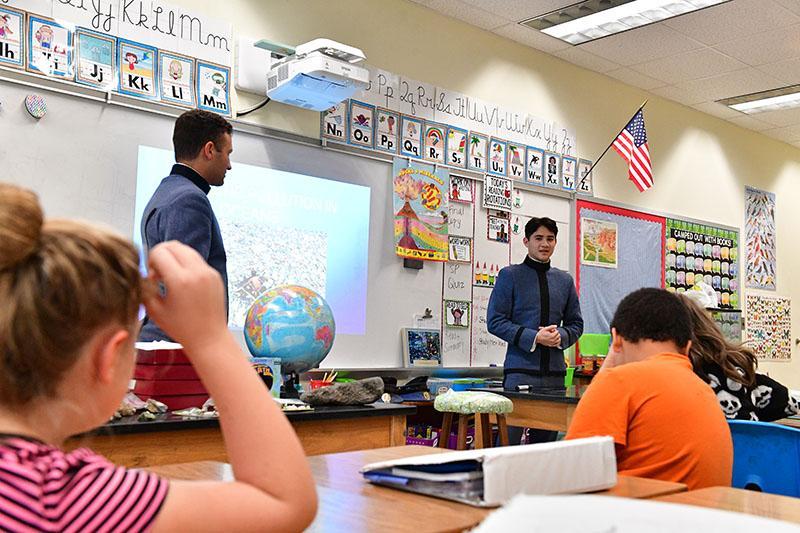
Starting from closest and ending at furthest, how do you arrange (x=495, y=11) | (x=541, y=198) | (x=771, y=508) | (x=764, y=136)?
1. (x=771, y=508)
2. (x=495, y=11)
3. (x=541, y=198)
4. (x=764, y=136)

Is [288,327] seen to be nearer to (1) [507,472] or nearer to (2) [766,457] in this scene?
(2) [766,457]

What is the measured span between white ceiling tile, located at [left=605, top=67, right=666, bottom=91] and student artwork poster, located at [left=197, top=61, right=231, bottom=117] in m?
3.54

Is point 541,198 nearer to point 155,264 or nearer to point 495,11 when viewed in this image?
point 495,11

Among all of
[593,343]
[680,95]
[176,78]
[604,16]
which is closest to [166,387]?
[176,78]

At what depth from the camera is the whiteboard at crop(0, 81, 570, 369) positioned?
3725 mm

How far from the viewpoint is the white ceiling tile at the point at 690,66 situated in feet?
20.6

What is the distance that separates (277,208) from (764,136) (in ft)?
20.0

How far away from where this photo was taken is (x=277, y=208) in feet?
15.1

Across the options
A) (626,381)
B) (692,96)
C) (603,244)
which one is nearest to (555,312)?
(603,244)

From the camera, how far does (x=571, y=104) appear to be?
6484 millimetres

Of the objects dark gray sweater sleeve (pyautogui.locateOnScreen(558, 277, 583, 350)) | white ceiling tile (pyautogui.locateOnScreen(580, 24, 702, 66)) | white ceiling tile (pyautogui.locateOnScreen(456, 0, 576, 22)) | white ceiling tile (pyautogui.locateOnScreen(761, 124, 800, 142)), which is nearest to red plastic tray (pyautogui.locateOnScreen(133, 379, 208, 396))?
dark gray sweater sleeve (pyautogui.locateOnScreen(558, 277, 583, 350))

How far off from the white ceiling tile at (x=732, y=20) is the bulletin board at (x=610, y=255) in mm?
1502

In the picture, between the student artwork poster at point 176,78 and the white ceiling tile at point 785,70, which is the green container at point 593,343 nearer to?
the white ceiling tile at point 785,70

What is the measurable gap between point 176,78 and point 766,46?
4330mm
